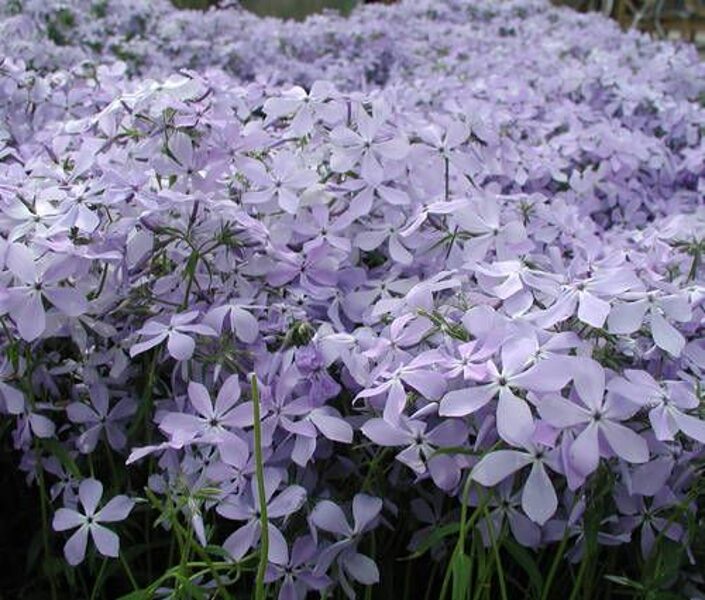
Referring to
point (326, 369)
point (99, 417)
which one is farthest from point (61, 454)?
point (326, 369)

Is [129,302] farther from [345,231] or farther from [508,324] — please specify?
[508,324]

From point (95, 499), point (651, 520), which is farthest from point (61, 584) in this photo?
point (651, 520)

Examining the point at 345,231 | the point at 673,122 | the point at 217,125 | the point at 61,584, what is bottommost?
Answer: the point at 61,584

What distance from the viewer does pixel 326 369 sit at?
3.73 feet

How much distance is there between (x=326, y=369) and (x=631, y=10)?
8.22 m

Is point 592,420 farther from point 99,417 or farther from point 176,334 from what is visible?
point 99,417

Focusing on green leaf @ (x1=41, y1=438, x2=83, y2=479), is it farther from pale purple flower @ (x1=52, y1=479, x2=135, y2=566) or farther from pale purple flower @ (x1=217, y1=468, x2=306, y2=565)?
pale purple flower @ (x1=217, y1=468, x2=306, y2=565)

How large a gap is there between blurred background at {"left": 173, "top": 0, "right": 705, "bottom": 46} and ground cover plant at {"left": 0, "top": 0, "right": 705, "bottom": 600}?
5.45m

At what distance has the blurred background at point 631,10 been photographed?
Result: 742 cm

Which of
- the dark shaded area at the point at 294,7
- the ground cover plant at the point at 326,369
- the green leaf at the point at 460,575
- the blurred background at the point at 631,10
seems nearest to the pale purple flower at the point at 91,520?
the ground cover plant at the point at 326,369

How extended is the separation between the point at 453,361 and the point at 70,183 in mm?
656

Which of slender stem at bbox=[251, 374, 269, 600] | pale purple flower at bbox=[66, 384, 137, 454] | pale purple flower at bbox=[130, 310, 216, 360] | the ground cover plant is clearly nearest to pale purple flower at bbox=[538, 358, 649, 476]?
the ground cover plant

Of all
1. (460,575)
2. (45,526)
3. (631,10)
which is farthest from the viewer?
(631,10)

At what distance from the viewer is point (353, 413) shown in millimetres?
1199
